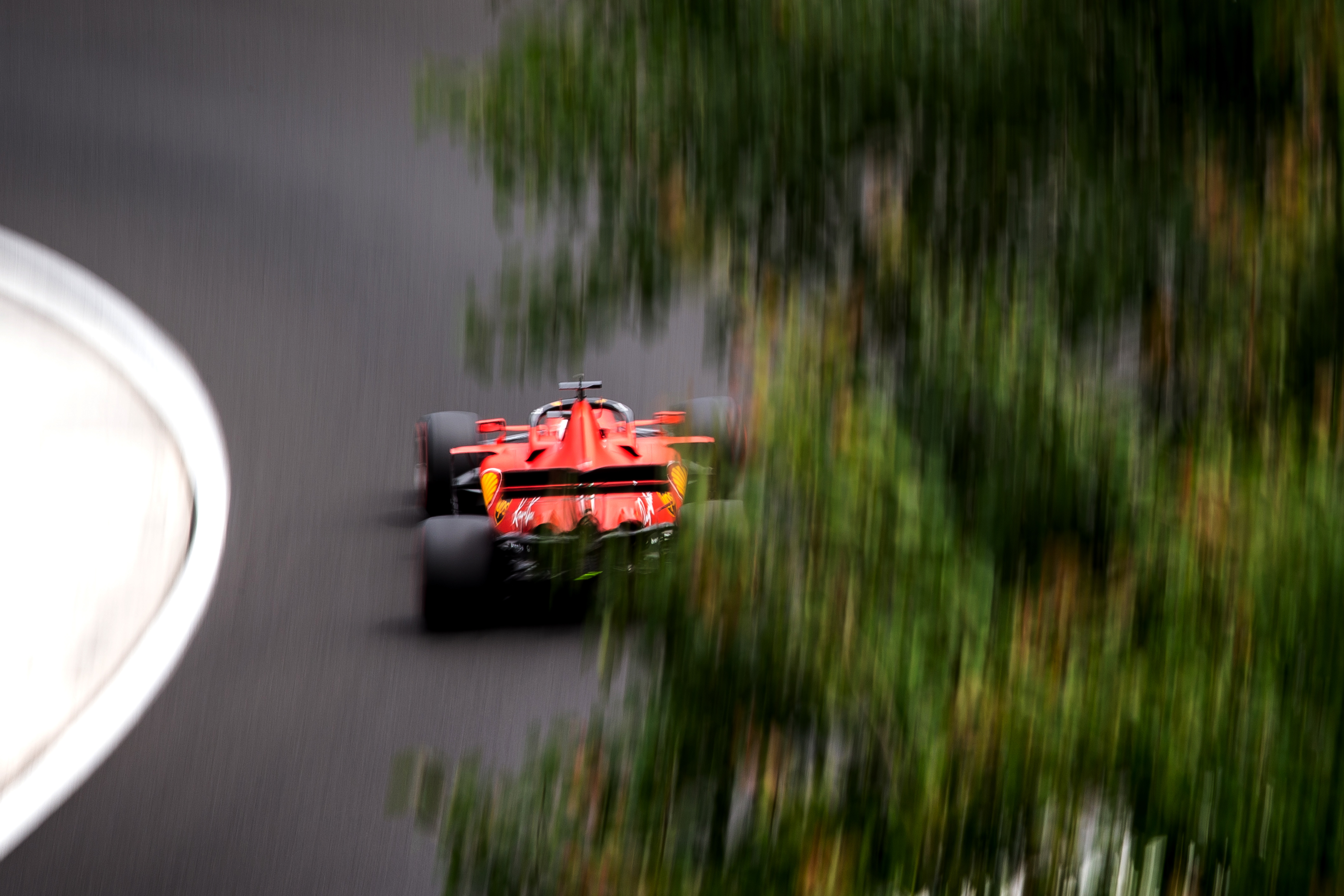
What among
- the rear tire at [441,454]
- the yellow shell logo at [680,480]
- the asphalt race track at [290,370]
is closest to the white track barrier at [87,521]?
the asphalt race track at [290,370]

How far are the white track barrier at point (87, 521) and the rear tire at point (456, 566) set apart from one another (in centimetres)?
146

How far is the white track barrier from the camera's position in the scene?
256 inches

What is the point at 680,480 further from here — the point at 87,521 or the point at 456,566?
the point at 87,521

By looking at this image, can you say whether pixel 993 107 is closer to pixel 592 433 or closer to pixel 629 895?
pixel 629 895

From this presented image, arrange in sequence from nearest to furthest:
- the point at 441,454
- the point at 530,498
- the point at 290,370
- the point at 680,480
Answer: the point at 680,480 → the point at 530,498 → the point at 441,454 → the point at 290,370

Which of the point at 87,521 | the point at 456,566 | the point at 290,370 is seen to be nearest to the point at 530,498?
the point at 456,566

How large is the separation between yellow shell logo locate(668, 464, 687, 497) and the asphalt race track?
0.22m

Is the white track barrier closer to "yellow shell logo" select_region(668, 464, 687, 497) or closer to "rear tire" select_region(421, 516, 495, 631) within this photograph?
"rear tire" select_region(421, 516, 495, 631)

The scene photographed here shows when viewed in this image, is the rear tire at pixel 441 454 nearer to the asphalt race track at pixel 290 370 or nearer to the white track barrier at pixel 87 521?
the asphalt race track at pixel 290 370

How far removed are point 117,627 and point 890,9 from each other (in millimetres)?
7013

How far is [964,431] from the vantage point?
1.74 meters

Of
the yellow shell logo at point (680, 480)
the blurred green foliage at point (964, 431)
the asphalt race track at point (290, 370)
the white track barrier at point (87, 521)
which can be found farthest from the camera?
the white track barrier at point (87, 521)

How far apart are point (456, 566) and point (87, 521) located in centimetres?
325

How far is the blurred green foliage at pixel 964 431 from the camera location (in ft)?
5.07
